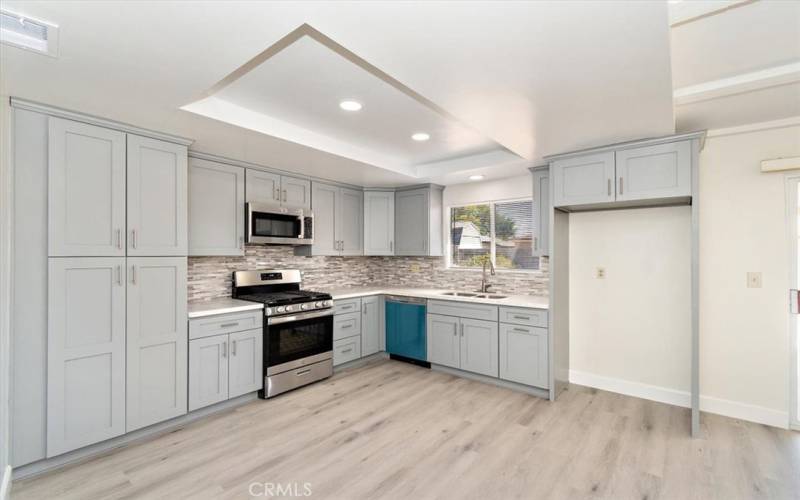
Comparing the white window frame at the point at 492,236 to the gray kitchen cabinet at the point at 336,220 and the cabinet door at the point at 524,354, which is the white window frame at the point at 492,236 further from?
the gray kitchen cabinet at the point at 336,220

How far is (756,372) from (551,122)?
8.53ft

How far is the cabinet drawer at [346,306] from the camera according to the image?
4203 millimetres

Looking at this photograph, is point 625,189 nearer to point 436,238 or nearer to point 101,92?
point 436,238

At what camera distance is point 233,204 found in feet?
12.0

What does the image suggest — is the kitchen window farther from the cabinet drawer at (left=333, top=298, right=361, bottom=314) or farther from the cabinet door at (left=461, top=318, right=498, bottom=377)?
the cabinet drawer at (left=333, top=298, right=361, bottom=314)

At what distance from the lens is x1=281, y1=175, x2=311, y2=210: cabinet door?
4.09m

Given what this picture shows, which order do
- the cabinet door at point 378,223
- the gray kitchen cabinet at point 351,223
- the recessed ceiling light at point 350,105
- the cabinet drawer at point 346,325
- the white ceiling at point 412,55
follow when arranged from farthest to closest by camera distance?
1. the cabinet door at point 378,223
2. the gray kitchen cabinet at point 351,223
3. the cabinet drawer at point 346,325
4. the recessed ceiling light at point 350,105
5. the white ceiling at point 412,55

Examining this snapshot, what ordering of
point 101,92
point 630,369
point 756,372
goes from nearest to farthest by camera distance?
point 101,92
point 756,372
point 630,369

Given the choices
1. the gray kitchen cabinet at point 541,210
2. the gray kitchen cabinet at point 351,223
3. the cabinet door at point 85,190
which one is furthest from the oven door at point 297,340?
the gray kitchen cabinet at point 541,210

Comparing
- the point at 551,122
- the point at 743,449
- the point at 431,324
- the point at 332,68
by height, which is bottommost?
the point at 743,449

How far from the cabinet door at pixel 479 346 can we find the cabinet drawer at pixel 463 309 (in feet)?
0.17

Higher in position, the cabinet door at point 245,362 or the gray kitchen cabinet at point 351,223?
the gray kitchen cabinet at point 351,223

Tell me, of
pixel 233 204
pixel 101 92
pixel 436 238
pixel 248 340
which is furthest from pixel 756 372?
pixel 101 92

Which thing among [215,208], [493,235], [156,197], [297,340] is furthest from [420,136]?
[297,340]
